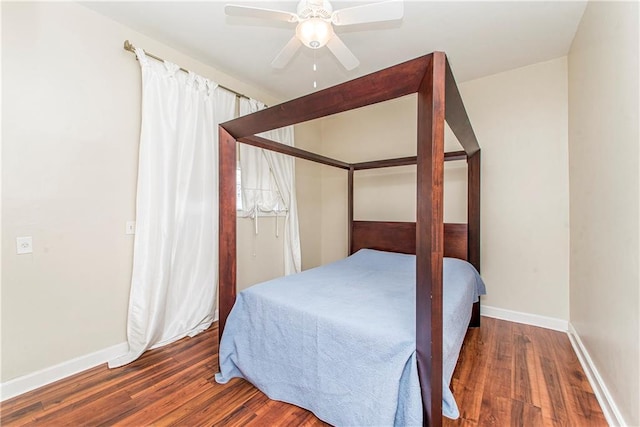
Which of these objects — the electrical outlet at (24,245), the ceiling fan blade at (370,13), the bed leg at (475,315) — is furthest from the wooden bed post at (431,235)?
the electrical outlet at (24,245)

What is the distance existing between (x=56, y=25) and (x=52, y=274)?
→ 1699 mm

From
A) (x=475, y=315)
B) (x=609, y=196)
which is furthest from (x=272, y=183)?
(x=609, y=196)

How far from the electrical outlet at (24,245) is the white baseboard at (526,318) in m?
3.94

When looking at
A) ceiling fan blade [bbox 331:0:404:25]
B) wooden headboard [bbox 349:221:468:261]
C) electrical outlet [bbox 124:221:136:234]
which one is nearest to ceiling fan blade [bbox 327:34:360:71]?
ceiling fan blade [bbox 331:0:404:25]

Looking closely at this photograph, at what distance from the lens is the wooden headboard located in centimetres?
287

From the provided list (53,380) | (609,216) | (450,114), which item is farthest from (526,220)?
(53,380)

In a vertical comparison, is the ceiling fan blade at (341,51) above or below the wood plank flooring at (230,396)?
above

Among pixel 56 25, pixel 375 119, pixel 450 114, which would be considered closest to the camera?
pixel 450 114

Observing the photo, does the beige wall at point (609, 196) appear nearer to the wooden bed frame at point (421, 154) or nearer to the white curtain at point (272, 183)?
the wooden bed frame at point (421, 154)

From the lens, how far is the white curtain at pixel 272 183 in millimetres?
3074

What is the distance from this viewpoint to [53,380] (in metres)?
1.86

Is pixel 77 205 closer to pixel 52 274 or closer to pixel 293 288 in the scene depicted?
pixel 52 274

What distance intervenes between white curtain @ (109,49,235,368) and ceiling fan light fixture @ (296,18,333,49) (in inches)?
51.9

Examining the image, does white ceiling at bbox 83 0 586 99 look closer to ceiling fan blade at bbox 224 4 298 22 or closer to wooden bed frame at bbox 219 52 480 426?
ceiling fan blade at bbox 224 4 298 22
